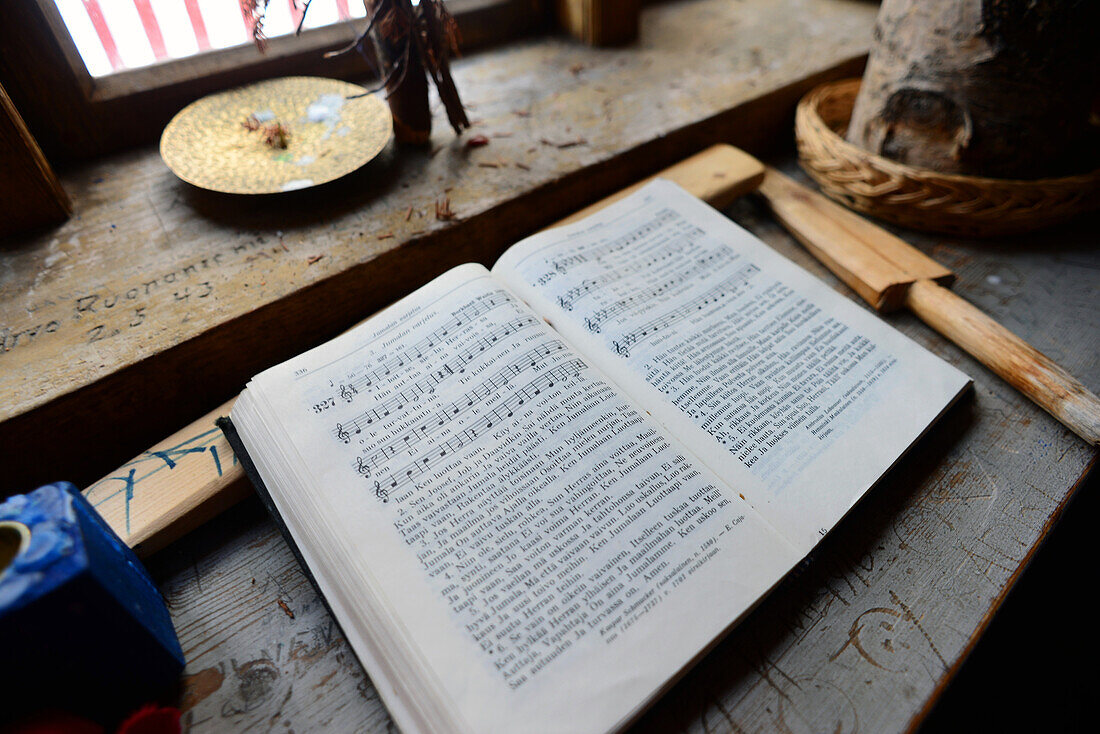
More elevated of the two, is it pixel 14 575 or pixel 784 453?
pixel 14 575

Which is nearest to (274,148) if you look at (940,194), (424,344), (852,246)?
(424,344)

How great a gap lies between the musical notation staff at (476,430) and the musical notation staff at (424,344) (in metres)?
0.10

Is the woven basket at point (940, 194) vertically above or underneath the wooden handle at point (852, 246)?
above

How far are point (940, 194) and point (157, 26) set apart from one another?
4.14 ft

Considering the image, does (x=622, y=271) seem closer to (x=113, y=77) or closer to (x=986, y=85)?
(x=986, y=85)

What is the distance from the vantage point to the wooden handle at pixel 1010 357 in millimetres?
661

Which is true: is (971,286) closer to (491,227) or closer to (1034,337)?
(1034,337)

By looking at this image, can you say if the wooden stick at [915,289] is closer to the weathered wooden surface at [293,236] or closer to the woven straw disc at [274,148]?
the weathered wooden surface at [293,236]

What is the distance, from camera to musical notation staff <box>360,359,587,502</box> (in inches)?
21.9

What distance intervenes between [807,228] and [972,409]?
0.36m

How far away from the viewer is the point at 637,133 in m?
1.00

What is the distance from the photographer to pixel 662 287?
776 millimetres

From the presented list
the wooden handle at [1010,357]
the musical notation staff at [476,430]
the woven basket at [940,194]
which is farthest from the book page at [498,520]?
the woven basket at [940,194]

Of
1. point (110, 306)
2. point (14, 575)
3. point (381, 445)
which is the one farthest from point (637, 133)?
point (14, 575)
